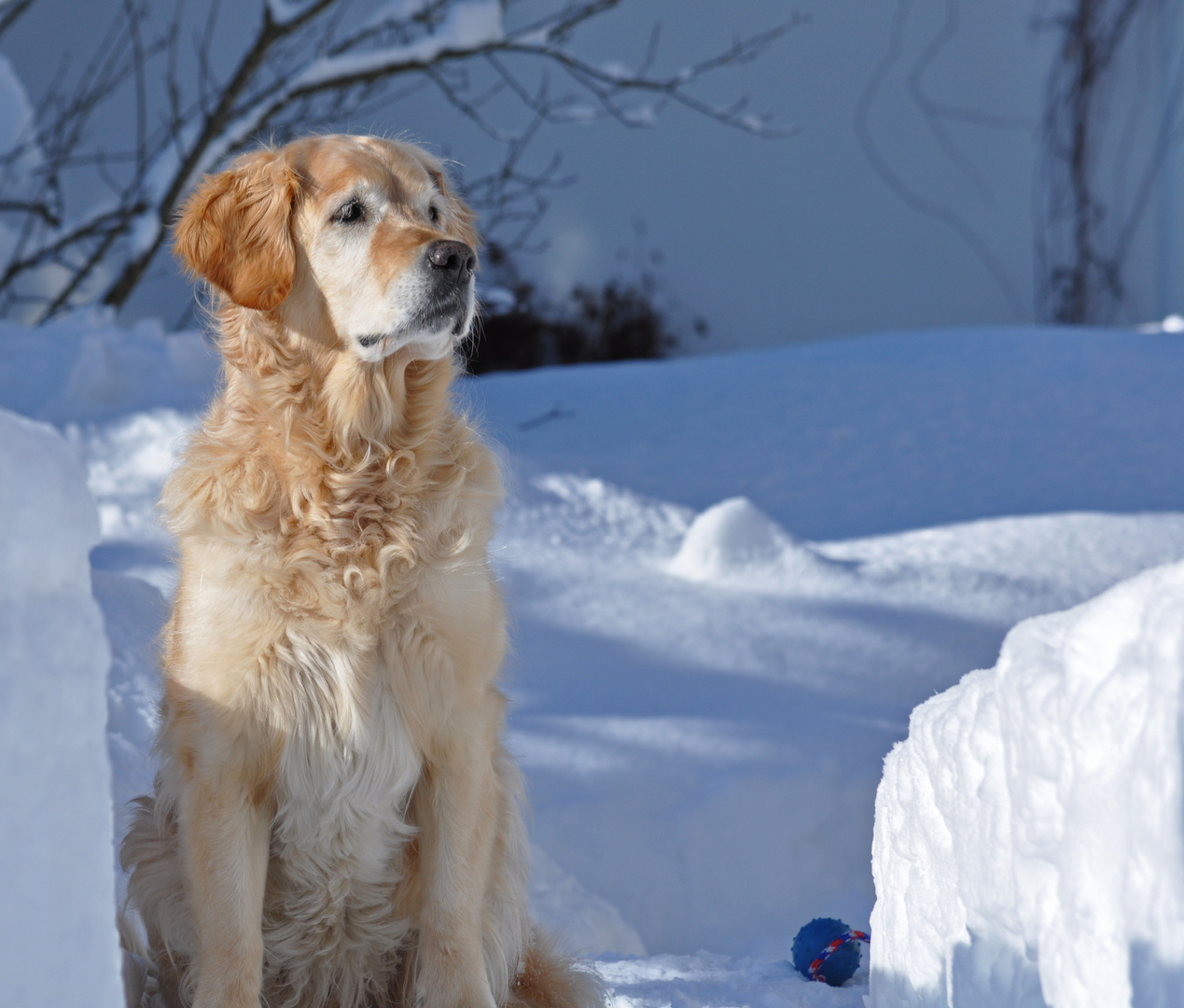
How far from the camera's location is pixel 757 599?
2.99 metres

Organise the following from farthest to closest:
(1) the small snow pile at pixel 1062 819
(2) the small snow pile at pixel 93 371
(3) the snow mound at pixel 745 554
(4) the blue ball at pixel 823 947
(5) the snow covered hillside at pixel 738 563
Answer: (2) the small snow pile at pixel 93 371 → (3) the snow mound at pixel 745 554 → (5) the snow covered hillside at pixel 738 563 → (4) the blue ball at pixel 823 947 → (1) the small snow pile at pixel 1062 819

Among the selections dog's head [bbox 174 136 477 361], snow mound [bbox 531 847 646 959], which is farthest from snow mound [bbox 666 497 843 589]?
dog's head [bbox 174 136 477 361]

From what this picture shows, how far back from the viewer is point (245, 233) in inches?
53.7

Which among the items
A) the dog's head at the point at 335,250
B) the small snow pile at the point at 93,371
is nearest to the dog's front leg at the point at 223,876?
the dog's head at the point at 335,250

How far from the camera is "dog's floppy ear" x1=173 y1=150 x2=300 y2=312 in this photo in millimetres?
1350

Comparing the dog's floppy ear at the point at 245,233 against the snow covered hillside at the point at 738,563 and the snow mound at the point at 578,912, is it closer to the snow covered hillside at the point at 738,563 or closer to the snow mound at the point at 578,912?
the snow covered hillside at the point at 738,563

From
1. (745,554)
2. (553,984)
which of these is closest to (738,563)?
(745,554)

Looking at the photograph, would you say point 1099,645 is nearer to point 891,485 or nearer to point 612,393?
point 891,485

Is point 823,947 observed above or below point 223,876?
below

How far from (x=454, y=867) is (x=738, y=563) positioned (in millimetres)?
1919

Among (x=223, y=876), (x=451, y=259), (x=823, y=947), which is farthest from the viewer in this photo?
(x=823, y=947)

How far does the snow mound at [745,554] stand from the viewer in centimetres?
307

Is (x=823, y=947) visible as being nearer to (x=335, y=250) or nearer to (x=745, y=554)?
(x=335, y=250)

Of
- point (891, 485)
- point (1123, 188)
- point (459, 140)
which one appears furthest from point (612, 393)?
point (1123, 188)
